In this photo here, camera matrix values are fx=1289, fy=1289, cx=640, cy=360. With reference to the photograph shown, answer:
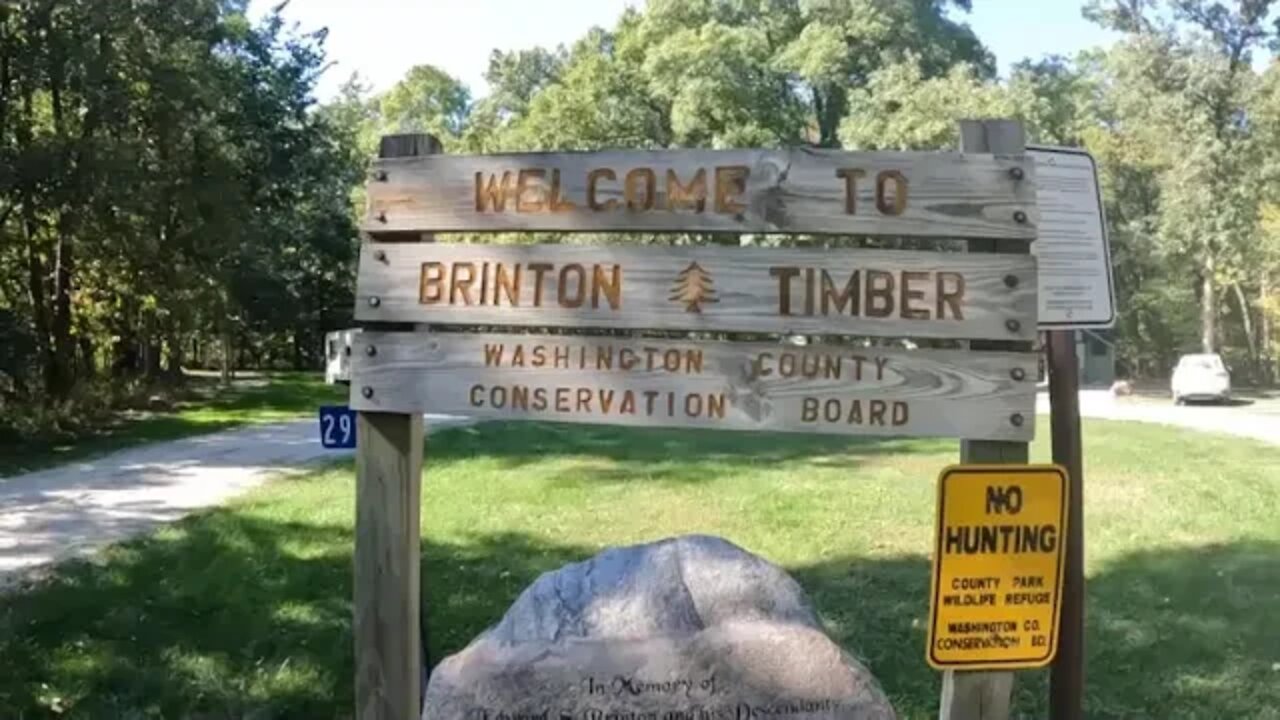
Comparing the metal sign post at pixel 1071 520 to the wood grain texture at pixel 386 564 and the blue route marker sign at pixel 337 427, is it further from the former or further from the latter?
the blue route marker sign at pixel 337 427

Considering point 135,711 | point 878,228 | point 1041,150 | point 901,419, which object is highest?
point 1041,150

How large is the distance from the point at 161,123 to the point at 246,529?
1328 cm

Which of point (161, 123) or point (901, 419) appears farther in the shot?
point (161, 123)

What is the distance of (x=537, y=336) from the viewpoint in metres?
3.83

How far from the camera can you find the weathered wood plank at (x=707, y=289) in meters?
3.54

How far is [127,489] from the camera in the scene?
12969mm

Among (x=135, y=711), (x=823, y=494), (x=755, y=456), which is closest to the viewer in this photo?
(x=135, y=711)

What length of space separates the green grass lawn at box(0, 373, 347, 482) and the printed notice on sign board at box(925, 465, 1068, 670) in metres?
13.2

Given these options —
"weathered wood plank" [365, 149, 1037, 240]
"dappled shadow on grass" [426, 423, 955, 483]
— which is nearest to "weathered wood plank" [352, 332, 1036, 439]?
"weathered wood plank" [365, 149, 1037, 240]

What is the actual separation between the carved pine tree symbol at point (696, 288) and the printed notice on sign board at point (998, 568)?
2.89 ft

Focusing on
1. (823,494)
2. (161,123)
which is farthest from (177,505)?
(161,123)

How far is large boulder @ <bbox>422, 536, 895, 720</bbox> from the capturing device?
321 centimetres

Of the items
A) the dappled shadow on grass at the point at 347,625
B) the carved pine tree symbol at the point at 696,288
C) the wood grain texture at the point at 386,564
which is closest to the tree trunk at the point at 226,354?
the dappled shadow on grass at the point at 347,625

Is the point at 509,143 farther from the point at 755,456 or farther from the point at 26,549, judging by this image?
the point at 26,549
